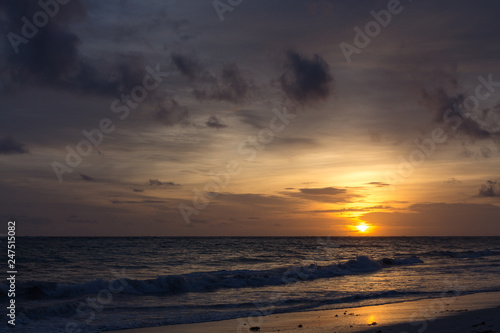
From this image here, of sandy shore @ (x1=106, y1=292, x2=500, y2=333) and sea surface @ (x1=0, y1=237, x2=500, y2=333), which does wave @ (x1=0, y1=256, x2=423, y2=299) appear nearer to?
sea surface @ (x1=0, y1=237, x2=500, y2=333)

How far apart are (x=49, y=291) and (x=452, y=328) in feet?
72.0

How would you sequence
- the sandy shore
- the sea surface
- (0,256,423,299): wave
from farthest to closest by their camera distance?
1. (0,256,423,299): wave
2. the sea surface
3. the sandy shore

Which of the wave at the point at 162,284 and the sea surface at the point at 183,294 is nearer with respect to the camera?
the sea surface at the point at 183,294

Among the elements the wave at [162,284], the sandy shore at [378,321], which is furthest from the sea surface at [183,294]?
the sandy shore at [378,321]

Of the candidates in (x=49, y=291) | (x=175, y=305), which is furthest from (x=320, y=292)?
(x=49, y=291)

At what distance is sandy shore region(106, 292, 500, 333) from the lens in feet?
50.4

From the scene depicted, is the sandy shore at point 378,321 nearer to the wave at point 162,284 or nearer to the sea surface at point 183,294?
the sea surface at point 183,294

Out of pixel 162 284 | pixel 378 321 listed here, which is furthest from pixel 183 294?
pixel 378 321

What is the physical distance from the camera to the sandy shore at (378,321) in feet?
50.4

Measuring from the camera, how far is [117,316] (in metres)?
19.0

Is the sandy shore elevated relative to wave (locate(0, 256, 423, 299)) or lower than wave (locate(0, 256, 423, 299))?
lower

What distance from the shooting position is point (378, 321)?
17094 millimetres

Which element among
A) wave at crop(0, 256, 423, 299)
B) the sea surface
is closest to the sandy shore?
the sea surface

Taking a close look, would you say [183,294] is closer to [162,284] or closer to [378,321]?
[162,284]
